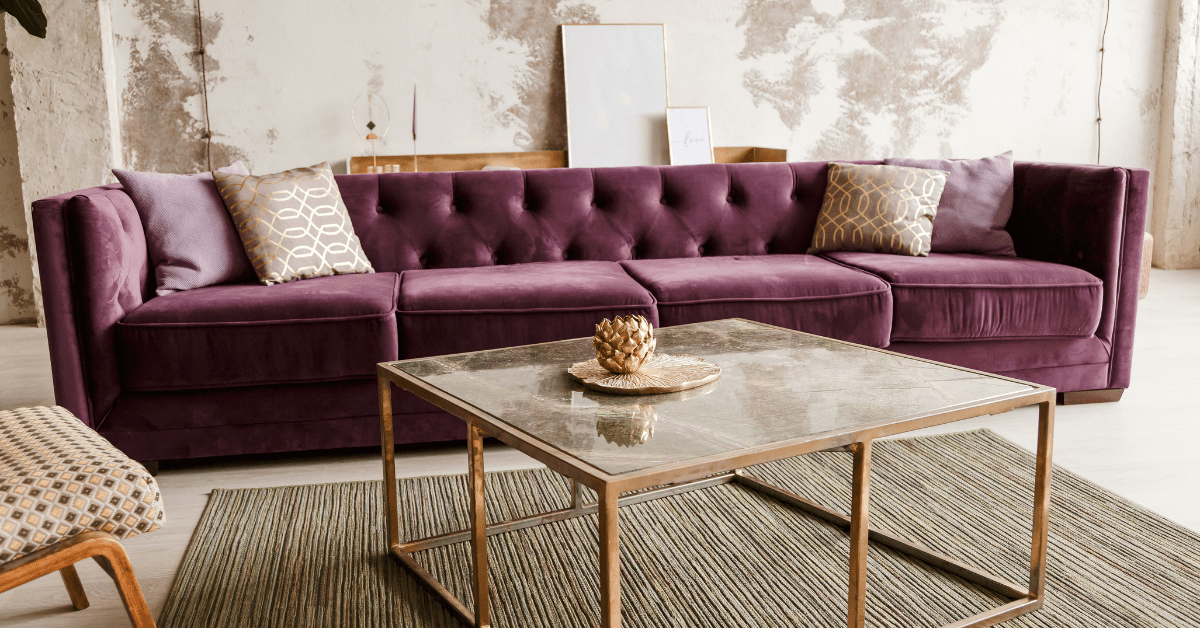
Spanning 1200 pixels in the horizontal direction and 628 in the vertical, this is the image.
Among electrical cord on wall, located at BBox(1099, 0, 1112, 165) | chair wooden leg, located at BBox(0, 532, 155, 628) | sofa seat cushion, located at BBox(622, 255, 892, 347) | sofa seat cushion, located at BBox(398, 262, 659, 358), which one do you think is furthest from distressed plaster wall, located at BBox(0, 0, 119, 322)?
electrical cord on wall, located at BBox(1099, 0, 1112, 165)

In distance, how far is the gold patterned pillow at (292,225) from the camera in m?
2.70

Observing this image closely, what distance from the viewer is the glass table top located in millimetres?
1279

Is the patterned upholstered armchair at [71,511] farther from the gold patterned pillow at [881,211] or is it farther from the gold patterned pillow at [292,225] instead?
the gold patterned pillow at [881,211]

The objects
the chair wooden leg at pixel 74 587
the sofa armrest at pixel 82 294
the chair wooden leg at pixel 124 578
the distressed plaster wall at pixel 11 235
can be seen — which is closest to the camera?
the chair wooden leg at pixel 124 578

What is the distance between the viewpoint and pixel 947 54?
539 cm

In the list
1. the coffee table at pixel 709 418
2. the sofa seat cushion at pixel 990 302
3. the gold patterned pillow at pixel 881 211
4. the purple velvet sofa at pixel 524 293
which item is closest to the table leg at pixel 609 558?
the coffee table at pixel 709 418

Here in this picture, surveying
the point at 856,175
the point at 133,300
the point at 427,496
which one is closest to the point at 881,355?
the point at 427,496

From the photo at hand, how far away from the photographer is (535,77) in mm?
4977

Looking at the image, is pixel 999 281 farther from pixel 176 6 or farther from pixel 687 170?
pixel 176 6

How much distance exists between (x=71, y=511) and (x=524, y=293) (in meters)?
1.42

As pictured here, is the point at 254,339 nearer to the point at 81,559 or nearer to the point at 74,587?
the point at 74,587

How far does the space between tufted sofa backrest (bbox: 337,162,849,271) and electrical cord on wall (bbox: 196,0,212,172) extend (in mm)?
2145

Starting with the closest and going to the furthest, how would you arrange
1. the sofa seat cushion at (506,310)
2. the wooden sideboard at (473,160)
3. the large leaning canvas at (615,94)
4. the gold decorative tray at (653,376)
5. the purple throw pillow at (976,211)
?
1. the gold decorative tray at (653,376)
2. the sofa seat cushion at (506,310)
3. the purple throw pillow at (976,211)
4. the wooden sideboard at (473,160)
5. the large leaning canvas at (615,94)

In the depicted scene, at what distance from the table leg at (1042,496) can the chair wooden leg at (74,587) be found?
169 cm
